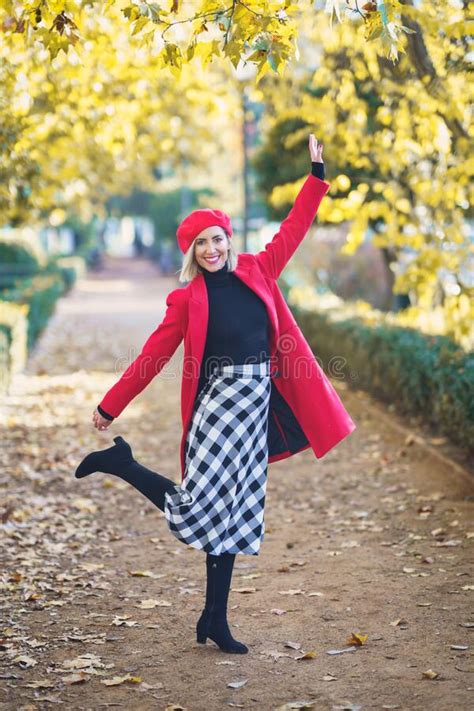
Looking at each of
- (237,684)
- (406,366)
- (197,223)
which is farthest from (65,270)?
(237,684)

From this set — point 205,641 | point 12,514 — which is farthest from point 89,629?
point 12,514

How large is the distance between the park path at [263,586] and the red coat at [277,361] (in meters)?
0.89

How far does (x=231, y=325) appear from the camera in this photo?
4.23 metres

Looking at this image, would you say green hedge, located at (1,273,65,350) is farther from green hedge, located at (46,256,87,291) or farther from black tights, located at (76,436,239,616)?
black tights, located at (76,436,239,616)

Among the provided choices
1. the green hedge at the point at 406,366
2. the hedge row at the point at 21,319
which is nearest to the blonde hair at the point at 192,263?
the green hedge at the point at 406,366

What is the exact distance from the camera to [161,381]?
46.1 ft

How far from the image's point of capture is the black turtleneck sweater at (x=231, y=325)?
4.23m

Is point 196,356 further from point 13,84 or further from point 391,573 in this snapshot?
point 13,84

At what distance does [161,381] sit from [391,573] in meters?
8.87

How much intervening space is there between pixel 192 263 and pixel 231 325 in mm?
334

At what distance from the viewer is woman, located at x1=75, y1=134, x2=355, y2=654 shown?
4172 millimetres

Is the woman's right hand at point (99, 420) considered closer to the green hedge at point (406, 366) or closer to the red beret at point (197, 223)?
the red beret at point (197, 223)

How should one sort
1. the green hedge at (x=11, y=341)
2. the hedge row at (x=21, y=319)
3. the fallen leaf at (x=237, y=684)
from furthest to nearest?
the hedge row at (x=21, y=319)
the green hedge at (x=11, y=341)
the fallen leaf at (x=237, y=684)

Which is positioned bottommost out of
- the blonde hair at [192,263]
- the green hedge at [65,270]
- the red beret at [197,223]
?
the blonde hair at [192,263]
